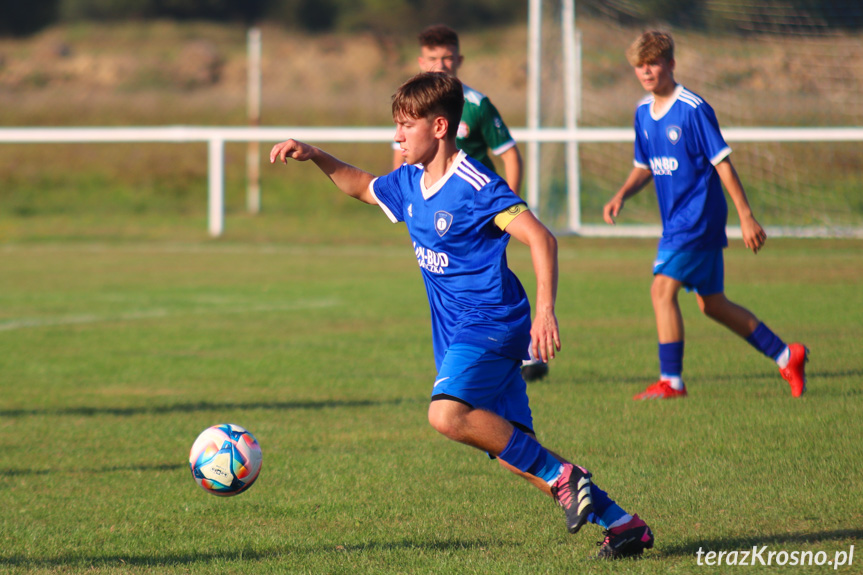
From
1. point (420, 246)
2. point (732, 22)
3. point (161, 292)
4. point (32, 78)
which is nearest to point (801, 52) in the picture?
point (732, 22)

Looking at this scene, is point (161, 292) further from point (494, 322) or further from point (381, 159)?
point (381, 159)

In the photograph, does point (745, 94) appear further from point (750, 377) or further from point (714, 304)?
point (714, 304)

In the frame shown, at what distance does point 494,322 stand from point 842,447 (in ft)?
7.00

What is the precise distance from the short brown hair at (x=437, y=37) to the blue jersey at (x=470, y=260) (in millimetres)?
2997

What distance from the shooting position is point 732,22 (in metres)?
17.1

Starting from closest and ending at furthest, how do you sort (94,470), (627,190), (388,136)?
(94,470) < (627,190) < (388,136)

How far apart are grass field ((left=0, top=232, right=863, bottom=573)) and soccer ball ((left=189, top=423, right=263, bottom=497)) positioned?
6.4 inches

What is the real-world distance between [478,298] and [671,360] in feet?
9.20

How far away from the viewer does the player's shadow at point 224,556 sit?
11.4 ft

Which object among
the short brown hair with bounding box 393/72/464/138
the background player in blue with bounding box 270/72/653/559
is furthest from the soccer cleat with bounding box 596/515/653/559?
the short brown hair with bounding box 393/72/464/138

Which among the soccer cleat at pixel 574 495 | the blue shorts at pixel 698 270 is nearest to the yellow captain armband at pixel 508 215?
the soccer cleat at pixel 574 495

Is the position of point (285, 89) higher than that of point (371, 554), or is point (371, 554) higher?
point (285, 89)

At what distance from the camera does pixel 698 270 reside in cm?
614

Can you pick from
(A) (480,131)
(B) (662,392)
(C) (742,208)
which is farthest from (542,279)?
(A) (480,131)
